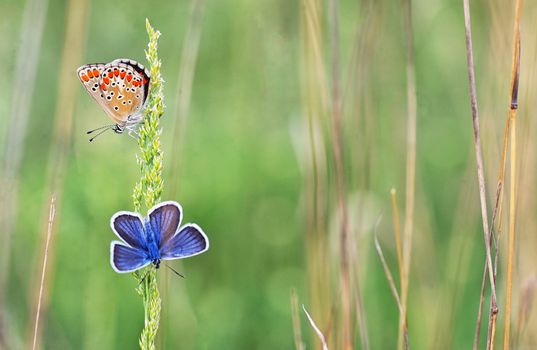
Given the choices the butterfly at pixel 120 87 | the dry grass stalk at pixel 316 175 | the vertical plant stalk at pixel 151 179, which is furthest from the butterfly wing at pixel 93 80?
the dry grass stalk at pixel 316 175

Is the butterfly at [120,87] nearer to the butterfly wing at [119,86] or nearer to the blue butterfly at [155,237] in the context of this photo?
the butterfly wing at [119,86]

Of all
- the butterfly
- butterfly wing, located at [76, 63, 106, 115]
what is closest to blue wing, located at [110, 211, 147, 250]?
the butterfly

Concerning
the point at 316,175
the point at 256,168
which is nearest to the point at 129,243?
the point at 316,175

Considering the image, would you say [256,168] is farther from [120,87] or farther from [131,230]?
[131,230]

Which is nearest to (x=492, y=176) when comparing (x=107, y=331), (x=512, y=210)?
(x=512, y=210)

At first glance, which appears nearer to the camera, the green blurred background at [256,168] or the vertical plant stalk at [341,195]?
the vertical plant stalk at [341,195]

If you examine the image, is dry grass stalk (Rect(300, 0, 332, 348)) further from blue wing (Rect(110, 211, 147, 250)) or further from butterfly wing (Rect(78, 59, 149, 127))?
blue wing (Rect(110, 211, 147, 250))

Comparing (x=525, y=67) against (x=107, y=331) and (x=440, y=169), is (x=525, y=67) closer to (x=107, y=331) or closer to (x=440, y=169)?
(x=440, y=169)
